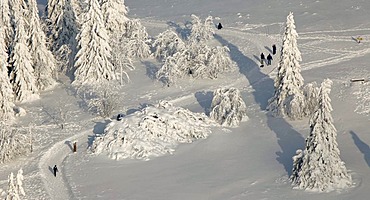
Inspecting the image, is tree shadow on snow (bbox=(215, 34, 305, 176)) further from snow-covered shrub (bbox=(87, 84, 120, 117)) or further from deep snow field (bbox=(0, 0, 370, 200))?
snow-covered shrub (bbox=(87, 84, 120, 117))

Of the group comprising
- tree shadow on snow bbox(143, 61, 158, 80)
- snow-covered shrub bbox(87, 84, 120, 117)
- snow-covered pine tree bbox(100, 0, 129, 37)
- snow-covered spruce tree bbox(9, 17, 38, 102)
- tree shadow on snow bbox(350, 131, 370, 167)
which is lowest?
tree shadow on snow bbox(350, 131, 370, 167)

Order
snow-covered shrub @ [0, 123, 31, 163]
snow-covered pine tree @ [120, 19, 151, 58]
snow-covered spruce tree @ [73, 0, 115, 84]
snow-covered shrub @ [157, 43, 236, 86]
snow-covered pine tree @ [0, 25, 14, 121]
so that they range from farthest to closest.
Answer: snow-covered pine tree @ [120, 19, 151, 58]
snow-covered spruce tree @ [73, 0, 115, 84]
snow-covered shrub @ [157, 43, 236, 86]
snow-covered pine tree @ [0, 25, 14, 121]
snow-covered shrub @ [0, 123, 31, 163]

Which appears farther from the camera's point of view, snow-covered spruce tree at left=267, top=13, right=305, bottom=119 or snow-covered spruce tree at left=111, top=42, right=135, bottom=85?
snow-covered spruce tree at left=111, top=42, right=135, bottom=85

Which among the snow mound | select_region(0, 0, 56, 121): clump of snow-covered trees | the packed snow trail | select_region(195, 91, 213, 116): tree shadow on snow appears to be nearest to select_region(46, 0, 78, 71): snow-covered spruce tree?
select_region(0, 0, 56, 121): clump of snow-covered trees

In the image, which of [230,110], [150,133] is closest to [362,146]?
[230,110]

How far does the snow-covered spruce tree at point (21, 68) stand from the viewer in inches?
2338

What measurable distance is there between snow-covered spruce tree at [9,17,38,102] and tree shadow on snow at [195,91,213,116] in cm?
1683

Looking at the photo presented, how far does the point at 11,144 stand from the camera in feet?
151

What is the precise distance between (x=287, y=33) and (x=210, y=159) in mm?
11398

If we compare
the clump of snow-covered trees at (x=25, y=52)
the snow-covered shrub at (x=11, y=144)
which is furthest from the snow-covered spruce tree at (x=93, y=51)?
the snow-covered shrub at (x=11, y=144)

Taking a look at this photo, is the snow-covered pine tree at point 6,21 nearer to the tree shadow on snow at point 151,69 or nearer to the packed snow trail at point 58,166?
the tree shadow on snow at point 151,69

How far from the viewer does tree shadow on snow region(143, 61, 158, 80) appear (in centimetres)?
6301

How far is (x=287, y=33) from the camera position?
46.3 metres

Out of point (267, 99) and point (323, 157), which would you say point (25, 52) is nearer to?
point (267, 99)
